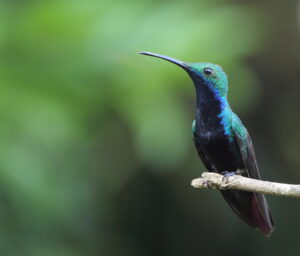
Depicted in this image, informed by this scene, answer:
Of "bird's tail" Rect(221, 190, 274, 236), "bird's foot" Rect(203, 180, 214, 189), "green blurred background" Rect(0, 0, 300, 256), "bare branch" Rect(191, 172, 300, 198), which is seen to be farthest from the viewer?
"green blurred background" Rect(0, 0, 300, 256)

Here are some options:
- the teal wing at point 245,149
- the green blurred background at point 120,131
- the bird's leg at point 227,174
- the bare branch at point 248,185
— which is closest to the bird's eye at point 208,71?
the teal wing at point 245,149

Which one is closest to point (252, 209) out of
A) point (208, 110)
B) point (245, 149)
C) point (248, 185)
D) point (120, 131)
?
point (245, 149)

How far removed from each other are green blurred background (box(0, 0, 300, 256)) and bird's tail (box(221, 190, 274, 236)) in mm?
1070

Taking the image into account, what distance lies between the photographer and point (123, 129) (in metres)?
3.89

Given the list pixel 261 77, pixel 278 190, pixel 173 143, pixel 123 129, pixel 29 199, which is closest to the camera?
pixel 278 190

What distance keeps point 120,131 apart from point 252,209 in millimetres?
1646

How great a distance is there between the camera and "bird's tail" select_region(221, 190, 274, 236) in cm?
219

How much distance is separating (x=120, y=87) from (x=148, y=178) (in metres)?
0.76

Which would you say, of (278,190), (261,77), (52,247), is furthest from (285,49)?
(278,190)

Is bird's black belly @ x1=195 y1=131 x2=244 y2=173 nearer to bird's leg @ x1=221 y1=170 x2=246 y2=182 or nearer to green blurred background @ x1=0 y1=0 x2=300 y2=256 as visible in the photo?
bird's leg @ x1=221 y1=170 x2=246 y2=182

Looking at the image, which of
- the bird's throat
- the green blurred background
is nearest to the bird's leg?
the bird's throat

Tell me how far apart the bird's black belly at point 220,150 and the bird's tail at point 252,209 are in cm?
11

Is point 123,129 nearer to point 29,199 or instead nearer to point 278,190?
point 29,199

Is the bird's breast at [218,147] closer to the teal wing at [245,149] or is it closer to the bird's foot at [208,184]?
the teal wing at [245,149]
